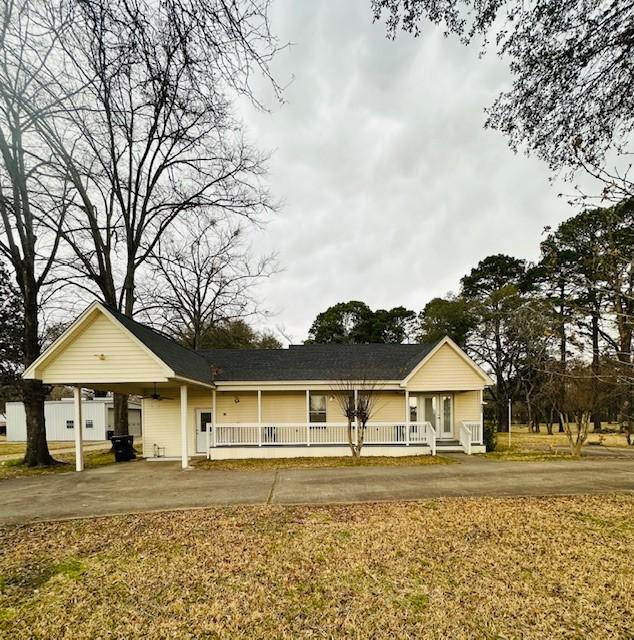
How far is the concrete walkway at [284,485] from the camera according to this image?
26.4 feet

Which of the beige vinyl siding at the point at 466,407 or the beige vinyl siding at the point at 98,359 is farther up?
the beige vinyl siding at the point at 98,359

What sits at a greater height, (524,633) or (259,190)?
(259,190)

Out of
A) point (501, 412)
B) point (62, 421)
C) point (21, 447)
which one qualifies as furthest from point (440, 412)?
point (62, 421)

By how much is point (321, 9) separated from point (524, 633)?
6123mm

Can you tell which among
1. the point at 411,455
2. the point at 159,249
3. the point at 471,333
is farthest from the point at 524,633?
the point at 471,333

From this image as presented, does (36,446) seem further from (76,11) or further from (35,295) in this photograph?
(76,11)

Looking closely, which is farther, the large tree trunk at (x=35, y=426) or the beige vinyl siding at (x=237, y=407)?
the beige vinyl siding at (x=237, y=407)

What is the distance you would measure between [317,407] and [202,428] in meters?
4.81

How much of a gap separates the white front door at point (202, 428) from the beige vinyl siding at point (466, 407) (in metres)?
10.4

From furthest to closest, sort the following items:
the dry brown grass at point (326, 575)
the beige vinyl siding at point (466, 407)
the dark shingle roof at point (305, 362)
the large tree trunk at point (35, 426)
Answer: the beige vinyl siding at point (466, 407), the dark shingle roof at point (305, 362), the large tree trunk at point (35, 426), the dry brown grass at point (326, 575)

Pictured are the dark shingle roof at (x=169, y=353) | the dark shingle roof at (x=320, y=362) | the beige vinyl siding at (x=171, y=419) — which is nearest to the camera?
Answer: the dark shingle roof at (x=169, y=353)

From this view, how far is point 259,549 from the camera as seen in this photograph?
5.43 metres

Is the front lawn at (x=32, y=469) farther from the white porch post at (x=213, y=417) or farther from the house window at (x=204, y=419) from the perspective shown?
the white porch post at (x=213, y=417)

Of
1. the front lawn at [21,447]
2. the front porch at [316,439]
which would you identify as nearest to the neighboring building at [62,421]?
the front lawn at [21,447]
